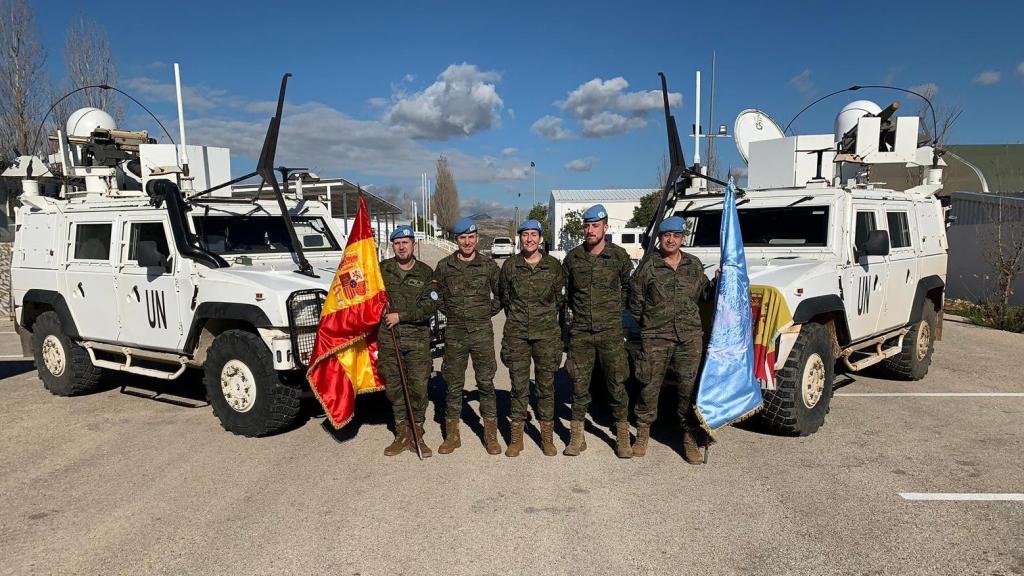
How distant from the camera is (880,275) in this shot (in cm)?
606

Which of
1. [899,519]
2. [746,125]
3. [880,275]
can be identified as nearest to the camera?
[899,519]

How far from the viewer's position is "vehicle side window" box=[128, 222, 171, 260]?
5820mm

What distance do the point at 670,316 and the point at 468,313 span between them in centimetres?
144

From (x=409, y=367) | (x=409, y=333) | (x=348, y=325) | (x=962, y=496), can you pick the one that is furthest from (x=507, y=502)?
(x=962, y=496)

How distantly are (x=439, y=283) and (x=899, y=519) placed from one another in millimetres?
3289

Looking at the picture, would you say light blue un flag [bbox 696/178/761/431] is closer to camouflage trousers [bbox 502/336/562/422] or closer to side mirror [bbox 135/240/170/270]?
camouflage trousers [bbox 502/336/562/422]

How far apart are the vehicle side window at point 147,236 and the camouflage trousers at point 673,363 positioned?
4234 mm

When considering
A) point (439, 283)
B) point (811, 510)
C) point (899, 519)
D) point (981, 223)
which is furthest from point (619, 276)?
point (981, 223)

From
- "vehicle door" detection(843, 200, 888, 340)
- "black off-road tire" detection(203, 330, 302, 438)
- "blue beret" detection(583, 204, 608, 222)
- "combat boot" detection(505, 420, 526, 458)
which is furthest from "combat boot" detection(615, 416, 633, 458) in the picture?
"black off-road tire" detection(203, 330, 302, 438)

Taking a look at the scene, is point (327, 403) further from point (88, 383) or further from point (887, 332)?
point (887, 332)

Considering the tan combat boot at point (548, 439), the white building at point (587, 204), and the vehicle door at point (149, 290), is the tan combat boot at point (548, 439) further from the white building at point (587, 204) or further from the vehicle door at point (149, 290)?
the white building at point (587, 204)

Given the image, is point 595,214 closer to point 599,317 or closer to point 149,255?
point 599,317

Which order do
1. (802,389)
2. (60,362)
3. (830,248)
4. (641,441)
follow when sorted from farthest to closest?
(60,362), (830,248), (802,389), (641,441)

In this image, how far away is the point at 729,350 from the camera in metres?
4.47
